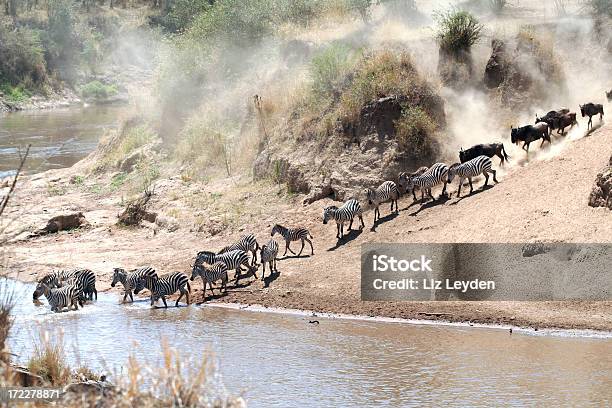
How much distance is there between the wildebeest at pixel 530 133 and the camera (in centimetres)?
2242

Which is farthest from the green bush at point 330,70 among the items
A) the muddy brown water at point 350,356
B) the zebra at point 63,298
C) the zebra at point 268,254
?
the zebra at point 63,298

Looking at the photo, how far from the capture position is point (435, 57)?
27.0 m

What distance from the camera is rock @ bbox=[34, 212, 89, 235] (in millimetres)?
25266

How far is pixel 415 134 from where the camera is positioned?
2327cm

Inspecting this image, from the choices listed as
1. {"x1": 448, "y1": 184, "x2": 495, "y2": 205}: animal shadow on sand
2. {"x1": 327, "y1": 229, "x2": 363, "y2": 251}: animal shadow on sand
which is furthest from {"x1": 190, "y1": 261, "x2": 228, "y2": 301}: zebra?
{"x1": 448, "y1": 184, "x2": 495, "y2": 205}: animal shadow on sand

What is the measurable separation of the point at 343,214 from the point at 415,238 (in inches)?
69.4

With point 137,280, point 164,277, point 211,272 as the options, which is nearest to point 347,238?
point 211,272

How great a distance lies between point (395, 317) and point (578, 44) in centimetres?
1372

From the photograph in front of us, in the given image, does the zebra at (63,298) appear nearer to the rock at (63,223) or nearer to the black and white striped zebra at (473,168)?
the rock at (63,223)

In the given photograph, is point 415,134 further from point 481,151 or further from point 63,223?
point 63,223

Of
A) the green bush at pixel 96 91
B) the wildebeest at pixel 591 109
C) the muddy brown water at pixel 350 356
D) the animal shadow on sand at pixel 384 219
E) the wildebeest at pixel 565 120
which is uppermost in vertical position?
the green bush at pixel 96 91

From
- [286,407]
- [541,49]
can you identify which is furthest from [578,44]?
[286,407]

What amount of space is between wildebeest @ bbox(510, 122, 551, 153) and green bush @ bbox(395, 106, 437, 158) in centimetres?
199

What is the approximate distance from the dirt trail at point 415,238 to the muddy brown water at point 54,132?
10.7 metres
